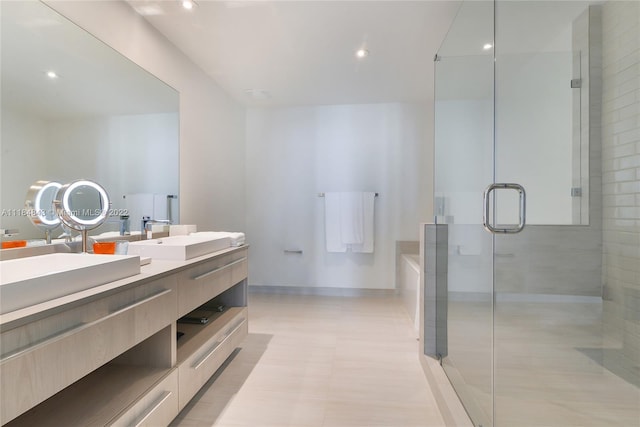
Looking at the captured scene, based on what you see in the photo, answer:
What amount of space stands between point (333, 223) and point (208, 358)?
2218mm

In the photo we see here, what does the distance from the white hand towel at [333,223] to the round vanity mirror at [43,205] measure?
2.57m

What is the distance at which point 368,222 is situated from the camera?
143 inches

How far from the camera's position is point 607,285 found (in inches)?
40.3

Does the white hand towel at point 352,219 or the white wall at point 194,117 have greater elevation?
the white wall at point 194,117

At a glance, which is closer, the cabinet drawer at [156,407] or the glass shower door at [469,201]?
the cabinet drawer at [156,407]

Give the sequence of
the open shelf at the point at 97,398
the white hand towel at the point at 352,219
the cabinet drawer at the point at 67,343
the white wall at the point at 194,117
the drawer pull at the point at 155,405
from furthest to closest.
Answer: the white hand towel at the point at 352,219, the white wall at the point at 194,117, the drawer pull at the point at 155,405, the open shelf at the point at 97,398, the cabinet drawer at the point at 67,343

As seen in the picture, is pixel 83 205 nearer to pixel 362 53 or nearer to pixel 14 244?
pixel 14 244

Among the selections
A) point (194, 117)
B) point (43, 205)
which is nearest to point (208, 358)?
point (43, 205)

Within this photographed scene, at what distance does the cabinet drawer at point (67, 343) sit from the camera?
744mm

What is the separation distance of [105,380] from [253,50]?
224 centimetres

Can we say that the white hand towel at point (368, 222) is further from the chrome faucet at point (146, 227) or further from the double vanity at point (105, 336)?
the chrome faucet at point (146, 227)

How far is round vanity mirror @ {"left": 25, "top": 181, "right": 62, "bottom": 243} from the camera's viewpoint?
1.35m

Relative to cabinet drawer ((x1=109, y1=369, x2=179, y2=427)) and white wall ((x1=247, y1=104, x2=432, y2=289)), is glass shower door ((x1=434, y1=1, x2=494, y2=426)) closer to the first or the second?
cabinet drawer ((x1=109, y1=369, x2=179, y2=427))

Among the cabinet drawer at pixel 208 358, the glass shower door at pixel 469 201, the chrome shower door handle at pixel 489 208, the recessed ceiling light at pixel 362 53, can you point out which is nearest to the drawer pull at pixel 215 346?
the cabinet drawer at pixel 208 358
